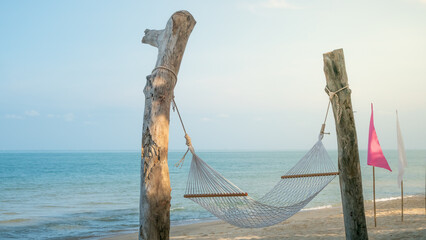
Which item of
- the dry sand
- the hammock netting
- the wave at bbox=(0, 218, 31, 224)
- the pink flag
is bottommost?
the wave at bbox=(0, 218, 31, 224)

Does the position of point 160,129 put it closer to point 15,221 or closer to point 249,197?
point 249,197

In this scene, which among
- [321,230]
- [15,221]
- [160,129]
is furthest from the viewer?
[15,221]

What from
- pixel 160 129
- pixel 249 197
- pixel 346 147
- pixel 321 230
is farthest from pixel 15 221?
pixel 346 147

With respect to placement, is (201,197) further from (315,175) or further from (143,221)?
(315,175)

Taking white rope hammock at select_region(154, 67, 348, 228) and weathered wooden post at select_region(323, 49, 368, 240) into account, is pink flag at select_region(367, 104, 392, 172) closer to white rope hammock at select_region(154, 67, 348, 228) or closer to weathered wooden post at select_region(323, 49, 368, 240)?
white rope hammock at select_region(154, 67, 348, 228)

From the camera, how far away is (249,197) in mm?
3064

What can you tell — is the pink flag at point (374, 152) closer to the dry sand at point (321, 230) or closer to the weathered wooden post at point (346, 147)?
the dry sand at point (321, 230)

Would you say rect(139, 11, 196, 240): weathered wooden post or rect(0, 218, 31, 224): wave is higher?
rect(139, 11, 196, 240): weathered wooden post

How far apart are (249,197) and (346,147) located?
2.71ft

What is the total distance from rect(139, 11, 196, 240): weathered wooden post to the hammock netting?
0.37m

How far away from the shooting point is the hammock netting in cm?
283

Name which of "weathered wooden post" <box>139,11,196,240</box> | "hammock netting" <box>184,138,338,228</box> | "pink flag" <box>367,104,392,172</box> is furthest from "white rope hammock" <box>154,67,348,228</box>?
"pink flag" <box>367,104,392,172</box>

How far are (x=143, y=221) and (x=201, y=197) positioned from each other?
1.92 ft

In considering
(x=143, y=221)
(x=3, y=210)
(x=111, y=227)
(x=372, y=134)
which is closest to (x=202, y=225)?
(x=111, y=227)
